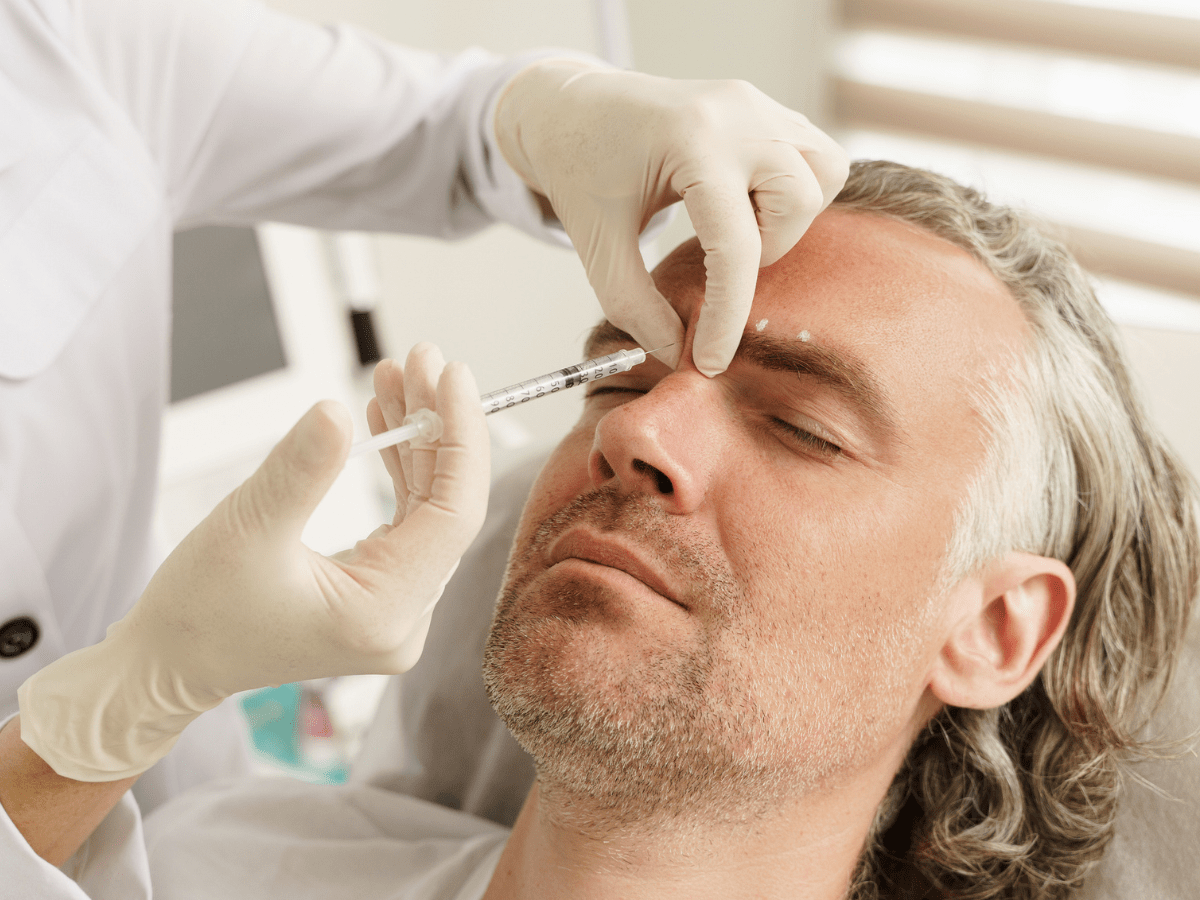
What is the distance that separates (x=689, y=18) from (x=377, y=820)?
161 cm

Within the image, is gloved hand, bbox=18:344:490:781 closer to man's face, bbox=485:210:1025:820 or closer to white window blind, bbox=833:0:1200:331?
man's face, bbox=485:210:1025:820

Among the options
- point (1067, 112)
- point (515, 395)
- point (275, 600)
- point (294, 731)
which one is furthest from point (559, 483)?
point (294, 731)

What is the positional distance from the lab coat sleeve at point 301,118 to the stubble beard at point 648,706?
650 mm

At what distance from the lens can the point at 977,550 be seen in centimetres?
107

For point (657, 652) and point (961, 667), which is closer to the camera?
point (657, 652)

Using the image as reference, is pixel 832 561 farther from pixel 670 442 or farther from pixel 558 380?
pixel 558 380

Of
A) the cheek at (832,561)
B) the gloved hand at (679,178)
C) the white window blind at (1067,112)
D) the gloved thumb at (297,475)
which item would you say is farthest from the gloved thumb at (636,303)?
the white window blind at (1067,112)

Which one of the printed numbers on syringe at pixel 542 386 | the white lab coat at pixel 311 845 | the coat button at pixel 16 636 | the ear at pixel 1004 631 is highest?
the printed numbers on syringe at pixel 542 386

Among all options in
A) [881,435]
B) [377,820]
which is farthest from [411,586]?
[377,820]

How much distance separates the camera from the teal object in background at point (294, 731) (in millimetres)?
2379

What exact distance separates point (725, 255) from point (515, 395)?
268 millimetres

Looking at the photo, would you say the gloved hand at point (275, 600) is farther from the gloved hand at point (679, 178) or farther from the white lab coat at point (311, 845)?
the white lab coat at point (311, 845)

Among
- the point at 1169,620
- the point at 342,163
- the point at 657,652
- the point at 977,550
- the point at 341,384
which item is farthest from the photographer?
the point at 341,384

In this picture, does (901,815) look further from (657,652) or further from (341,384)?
(341,384)
